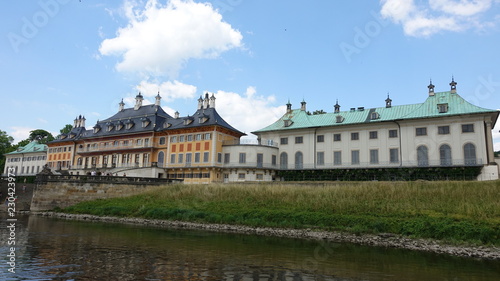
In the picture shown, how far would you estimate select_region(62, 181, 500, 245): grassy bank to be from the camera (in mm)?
18750

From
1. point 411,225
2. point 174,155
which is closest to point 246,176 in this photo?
point 174,155

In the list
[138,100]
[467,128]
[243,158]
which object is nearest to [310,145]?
[243,158]

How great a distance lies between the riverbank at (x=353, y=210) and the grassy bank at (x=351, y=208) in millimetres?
43

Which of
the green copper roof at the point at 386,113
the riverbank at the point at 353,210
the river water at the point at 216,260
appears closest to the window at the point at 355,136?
the green copper roof at the point at 386,113

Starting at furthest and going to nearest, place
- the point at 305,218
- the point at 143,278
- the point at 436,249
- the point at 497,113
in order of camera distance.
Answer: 1. the point at 497,113
2. the point at 305,218
3. the point at 436,249
4. the point at 143,278

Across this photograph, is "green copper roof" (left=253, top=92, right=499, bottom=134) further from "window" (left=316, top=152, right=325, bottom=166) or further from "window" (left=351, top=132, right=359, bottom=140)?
"window" (left=316, top=152, right=325, bottom=166)

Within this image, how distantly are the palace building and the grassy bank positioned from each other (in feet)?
36.5

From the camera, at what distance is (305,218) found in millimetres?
22422

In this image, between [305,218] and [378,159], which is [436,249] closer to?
[305,218]

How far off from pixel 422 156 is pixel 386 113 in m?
6.83

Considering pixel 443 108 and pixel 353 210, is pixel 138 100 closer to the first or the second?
pixel 443 108

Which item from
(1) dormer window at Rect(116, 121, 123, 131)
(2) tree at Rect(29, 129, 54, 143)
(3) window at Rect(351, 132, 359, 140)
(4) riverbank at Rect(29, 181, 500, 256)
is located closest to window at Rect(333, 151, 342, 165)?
(3) window at Rect(351, 132, 359, 140)

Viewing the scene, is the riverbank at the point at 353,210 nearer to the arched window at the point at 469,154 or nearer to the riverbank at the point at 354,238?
the riverbank at the point at 354,238

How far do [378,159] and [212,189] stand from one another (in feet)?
65.2
